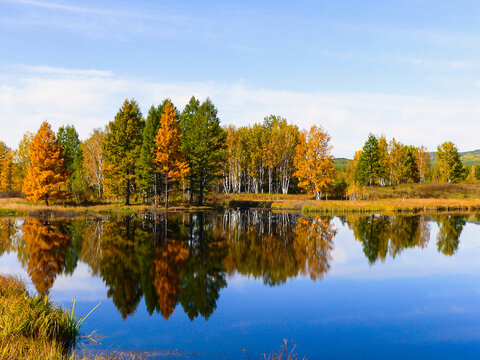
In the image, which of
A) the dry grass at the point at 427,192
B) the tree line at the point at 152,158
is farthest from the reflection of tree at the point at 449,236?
the dry grass at the point at 427,192

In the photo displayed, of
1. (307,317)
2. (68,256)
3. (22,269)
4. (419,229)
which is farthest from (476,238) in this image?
(22,269)

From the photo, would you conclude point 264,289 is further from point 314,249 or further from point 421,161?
point 421,161

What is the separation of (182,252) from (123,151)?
33.9 meters

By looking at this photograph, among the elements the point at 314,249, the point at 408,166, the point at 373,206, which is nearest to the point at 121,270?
the point at 314,249

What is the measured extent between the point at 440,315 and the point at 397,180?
91.0 metres

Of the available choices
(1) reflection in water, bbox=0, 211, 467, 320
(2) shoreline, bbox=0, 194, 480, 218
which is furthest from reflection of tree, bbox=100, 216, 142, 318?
(2) shoreline, bbox=0, 194, 480, 218

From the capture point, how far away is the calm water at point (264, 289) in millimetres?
9586

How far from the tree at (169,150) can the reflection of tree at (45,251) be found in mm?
17770

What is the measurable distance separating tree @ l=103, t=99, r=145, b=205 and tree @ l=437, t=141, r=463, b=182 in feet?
253

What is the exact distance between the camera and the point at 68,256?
19.7 meters

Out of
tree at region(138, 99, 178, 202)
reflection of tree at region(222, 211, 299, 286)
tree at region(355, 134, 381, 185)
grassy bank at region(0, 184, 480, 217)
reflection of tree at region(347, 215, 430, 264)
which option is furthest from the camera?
tree at region(355, 134, 381, 185)

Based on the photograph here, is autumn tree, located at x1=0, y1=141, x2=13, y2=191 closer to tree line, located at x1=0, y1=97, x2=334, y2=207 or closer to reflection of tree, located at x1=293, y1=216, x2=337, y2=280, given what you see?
tree line, located at x1=0, y1=97, x2=334, y2=207

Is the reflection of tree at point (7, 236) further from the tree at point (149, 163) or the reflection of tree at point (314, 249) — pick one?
the tree at point (149, 163)

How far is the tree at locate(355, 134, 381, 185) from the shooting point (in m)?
84.6
